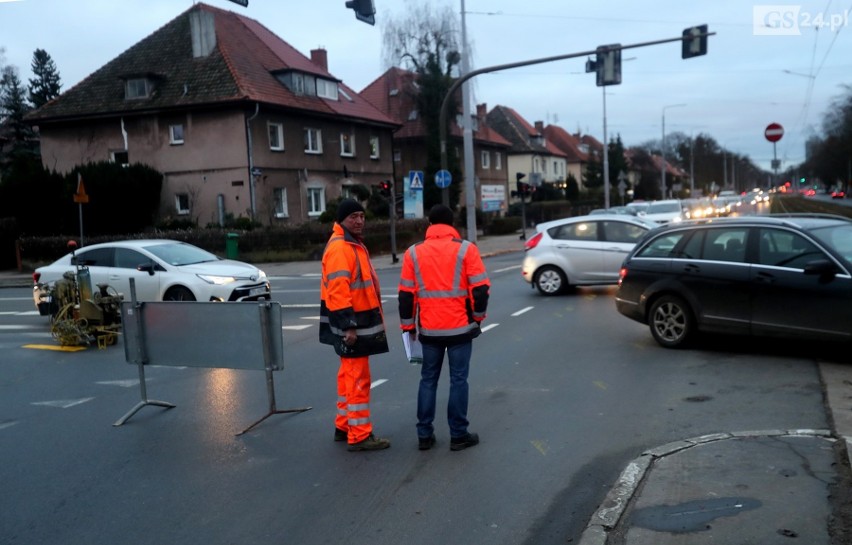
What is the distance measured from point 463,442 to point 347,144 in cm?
3573

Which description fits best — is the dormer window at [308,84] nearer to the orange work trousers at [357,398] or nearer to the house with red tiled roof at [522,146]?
the orange work trousers at [357,398]

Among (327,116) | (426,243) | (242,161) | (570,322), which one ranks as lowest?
(570,322)

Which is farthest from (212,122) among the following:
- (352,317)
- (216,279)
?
(352,317)

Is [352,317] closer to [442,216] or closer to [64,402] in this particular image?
[442,216]

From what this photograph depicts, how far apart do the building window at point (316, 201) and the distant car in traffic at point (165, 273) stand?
22.6 m

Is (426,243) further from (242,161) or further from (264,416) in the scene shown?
(242,161)

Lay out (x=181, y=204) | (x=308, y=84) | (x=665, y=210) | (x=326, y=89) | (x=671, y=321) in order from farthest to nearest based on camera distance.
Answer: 1. (x=326, y=89)
2. (x=308, y=84)
3. (x=181, y=204)
4. (x=665, y=210)
5. (x=671, y=321)

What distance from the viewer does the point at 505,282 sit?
19109 millimetres

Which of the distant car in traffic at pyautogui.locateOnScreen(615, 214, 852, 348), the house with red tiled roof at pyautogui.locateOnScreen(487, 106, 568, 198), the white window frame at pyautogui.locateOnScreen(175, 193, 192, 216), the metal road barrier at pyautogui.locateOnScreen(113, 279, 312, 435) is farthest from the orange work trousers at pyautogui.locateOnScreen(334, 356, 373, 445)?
the house with red tiled roof at pyautogui.locateOnScreen(487, 106, 568, 198)

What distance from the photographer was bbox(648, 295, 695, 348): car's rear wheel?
9.44 meters

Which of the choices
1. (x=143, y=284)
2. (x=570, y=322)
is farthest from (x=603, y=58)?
(x=143, y=284)

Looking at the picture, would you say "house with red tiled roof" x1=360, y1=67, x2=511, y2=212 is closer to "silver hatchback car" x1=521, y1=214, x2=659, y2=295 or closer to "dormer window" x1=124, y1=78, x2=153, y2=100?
"dormer window" x1=124, y1=78, x2=153, y2=100

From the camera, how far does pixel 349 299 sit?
595 cm

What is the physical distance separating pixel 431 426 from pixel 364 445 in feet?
1.79
